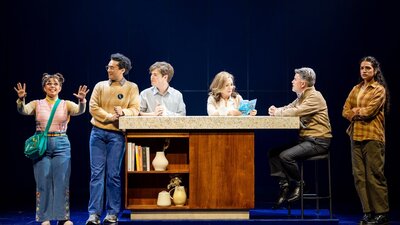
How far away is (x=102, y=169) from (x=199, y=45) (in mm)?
2529

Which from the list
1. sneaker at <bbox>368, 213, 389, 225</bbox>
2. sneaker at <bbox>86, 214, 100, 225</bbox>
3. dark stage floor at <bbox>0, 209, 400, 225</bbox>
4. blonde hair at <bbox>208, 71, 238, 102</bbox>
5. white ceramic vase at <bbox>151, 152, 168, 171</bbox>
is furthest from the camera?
blonde hair at <bbox>208, 71, 238, 102</bbox>

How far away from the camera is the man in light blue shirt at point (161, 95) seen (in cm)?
707

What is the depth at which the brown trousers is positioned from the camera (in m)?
6.55

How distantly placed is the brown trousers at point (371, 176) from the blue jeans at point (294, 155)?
14.9 inches

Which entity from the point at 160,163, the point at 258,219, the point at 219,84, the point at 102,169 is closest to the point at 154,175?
the point at 160,163

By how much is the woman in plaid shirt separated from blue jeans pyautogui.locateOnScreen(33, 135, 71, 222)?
294 cm

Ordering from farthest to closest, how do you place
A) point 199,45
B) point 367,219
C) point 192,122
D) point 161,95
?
point 199,45 < point 161,95 < point 367,219 < point 192,122

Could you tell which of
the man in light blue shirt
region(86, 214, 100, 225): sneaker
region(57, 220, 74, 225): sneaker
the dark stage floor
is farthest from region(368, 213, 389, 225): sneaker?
region(57, 220, 74, 225): sneaker

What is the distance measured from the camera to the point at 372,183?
6562 millimetres

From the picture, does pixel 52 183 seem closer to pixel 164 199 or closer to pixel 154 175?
pixel 154 175

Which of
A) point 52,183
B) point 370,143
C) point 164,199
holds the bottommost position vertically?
point 164,199

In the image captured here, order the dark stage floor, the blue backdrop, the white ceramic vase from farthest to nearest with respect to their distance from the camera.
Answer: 1. the blue backdrop
2. the white ceramic vase
3. the dark stage floor

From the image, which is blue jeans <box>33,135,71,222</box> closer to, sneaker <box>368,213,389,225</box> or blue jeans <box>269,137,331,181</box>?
blue jeans <box>269,137,331,181</box>

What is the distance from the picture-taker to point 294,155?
6.50 meters
